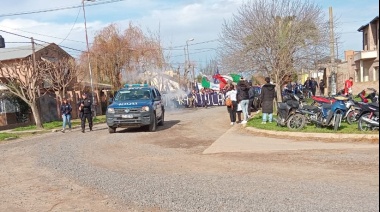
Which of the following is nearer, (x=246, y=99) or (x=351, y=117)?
(x=351, y=117)

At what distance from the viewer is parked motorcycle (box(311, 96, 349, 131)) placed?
41.2ft

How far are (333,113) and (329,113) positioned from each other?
127 millimetres

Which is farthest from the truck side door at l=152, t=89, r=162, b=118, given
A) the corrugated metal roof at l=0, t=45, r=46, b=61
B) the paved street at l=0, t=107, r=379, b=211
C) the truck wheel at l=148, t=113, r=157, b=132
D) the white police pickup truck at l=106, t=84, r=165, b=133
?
the corrugated metal roof at l=0, t=45, r=46, b=61

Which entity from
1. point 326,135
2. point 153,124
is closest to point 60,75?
point 153,124

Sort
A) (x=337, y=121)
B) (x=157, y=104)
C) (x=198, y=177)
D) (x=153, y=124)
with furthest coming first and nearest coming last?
1. (x=157, y=104)
2. (x=153, y=124)
3. (x=337, y=121)
4. (x=198, y=177)

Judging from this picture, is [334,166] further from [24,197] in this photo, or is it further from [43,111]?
[43,111]

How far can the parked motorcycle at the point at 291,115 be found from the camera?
13.6 metres

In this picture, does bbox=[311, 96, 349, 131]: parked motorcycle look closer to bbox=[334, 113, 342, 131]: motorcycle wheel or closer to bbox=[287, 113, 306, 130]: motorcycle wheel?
bbox=[334, 113, 342, 131]: motorcycle wheel

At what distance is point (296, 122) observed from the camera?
44.8 ft

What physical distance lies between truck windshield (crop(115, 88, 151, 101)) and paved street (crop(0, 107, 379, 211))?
520 cm

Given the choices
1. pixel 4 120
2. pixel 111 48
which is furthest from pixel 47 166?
pixel 111 48

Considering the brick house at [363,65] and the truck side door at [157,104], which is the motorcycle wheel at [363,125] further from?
the brick house at [363,65]

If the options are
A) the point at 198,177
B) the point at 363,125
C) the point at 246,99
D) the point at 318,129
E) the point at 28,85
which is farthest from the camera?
the point at 28,85

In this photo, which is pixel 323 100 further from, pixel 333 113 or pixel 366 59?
pixel 366 59
